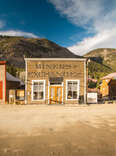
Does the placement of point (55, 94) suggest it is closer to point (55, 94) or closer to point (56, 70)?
point (55, 94)

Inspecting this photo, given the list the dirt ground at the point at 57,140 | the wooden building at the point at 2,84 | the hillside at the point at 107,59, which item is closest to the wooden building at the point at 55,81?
the wooden building at the point at 2,84

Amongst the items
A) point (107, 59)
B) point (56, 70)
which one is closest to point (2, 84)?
point (56, 70)

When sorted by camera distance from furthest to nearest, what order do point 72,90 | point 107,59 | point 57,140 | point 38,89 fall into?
point 107,59 → point 72,90 → point 38,89 → point 57,140

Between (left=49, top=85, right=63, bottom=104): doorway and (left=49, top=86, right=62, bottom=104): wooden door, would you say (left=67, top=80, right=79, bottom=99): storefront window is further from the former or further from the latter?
(left=49, top=86, right=62, bottom=104): wooden door

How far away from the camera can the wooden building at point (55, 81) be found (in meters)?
12.7

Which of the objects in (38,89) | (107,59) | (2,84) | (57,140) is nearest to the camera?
(57,140)

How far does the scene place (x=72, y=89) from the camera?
42.2ft

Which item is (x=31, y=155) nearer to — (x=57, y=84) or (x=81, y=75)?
(x=57, y=84)

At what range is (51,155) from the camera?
3.78m

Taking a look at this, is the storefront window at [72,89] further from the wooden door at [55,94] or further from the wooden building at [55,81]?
the wooden door at [55,94]

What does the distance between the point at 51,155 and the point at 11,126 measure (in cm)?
355

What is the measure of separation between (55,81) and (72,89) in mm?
2225

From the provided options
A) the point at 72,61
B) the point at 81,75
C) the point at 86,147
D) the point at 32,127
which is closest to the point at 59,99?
the point at 81,75

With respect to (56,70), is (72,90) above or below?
below
